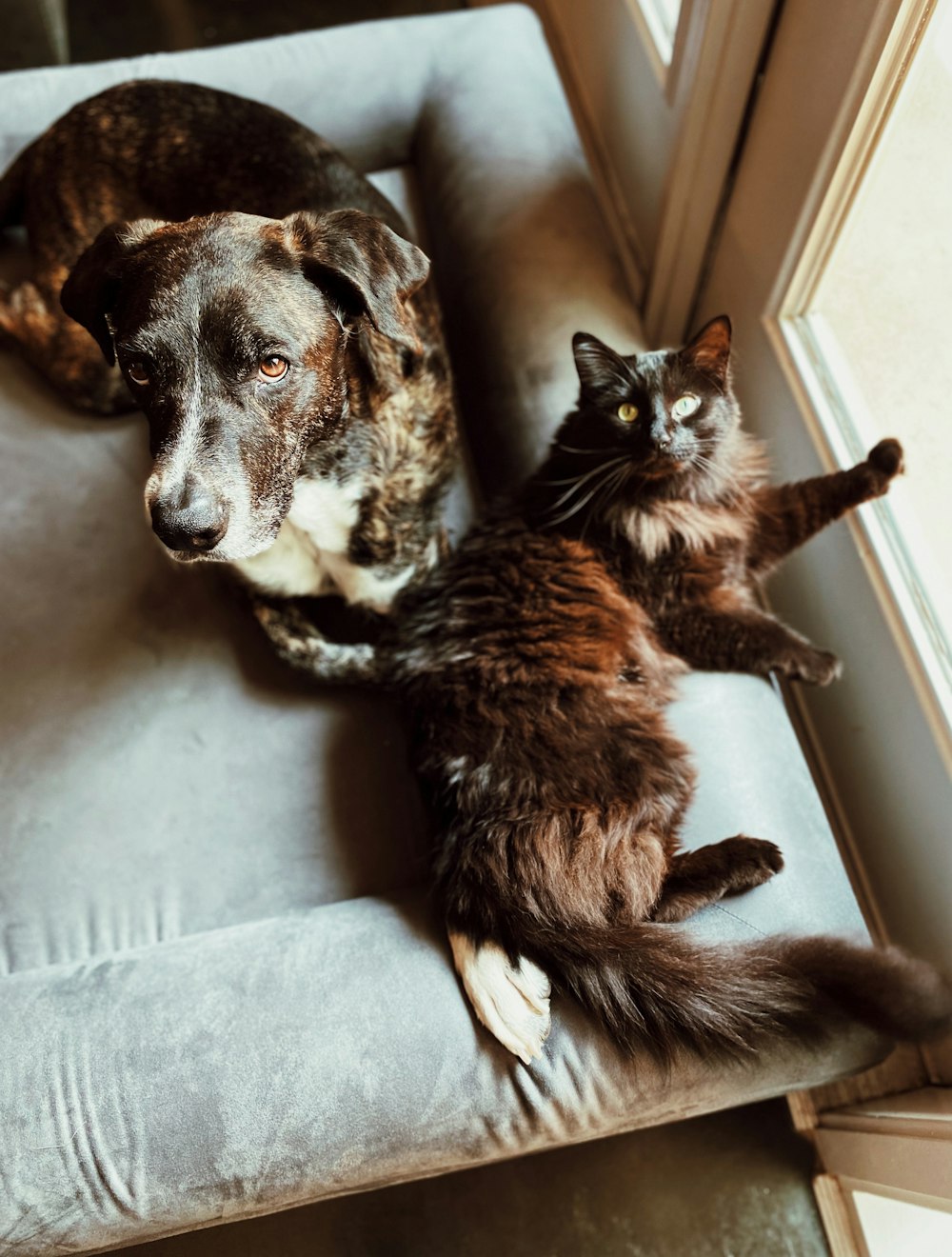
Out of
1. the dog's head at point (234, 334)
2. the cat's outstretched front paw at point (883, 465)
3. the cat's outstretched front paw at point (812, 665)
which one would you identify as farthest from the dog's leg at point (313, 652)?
the cat's outstretched front paw at point (883, 465)

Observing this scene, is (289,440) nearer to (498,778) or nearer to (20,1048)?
(498,778)

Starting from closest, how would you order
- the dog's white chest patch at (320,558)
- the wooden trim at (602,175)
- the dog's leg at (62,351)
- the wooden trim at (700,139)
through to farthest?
the dog's white chest patch at (320,558) → the wooden trim at (700,139) → the dog's leg at (62,351) → the wooden trim at (602,175)

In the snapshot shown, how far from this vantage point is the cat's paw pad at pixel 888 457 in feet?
4.90

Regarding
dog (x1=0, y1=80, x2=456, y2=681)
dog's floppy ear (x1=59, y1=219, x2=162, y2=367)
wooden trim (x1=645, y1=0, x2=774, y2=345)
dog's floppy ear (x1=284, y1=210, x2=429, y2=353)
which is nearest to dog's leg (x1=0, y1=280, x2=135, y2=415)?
dog (x1=0, y1=80, x2=456, y2=681)

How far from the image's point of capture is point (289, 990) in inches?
52.3

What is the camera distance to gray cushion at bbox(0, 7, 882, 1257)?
1.25m

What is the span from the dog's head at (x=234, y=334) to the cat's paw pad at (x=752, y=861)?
2.71 feet

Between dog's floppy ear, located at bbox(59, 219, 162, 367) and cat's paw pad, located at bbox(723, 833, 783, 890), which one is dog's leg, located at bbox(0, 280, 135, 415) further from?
cat's paw pad, located at bbox(723, 833, 783, 890)

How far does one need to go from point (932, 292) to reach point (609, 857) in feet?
3.34

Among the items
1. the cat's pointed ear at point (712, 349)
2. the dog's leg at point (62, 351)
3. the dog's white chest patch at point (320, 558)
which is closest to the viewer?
the cat's pointed ear at point (712, 349)

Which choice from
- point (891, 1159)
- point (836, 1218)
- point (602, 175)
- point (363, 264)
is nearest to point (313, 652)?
point (363, 264)

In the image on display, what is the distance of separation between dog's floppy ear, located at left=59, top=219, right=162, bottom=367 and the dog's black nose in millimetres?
375

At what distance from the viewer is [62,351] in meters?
1.88

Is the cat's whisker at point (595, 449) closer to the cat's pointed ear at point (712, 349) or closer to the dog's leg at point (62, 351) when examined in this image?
the cat's pointed ear at point (712, 349)
